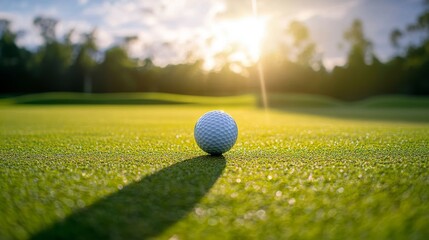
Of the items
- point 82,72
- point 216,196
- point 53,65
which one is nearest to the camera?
point 216,196

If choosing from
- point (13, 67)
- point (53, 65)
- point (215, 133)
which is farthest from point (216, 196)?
point (13, 67)

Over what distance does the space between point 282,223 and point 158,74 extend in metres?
58.3

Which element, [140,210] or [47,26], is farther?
[47,26]

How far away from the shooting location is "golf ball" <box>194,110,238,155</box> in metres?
4.16

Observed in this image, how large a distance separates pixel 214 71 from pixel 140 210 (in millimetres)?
59503

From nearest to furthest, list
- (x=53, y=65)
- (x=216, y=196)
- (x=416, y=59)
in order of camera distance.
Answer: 1. (x=216, y=196)
2. (x=416, y=59)
3. (x=53, y=65)

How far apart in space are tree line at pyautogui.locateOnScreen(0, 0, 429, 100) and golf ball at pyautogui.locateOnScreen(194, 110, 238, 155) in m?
45.9

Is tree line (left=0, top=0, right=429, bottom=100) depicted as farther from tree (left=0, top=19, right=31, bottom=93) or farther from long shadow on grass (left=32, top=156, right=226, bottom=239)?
long shadow on grass (left=32, top=156, right=226, bottom=239)

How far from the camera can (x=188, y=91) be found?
5778 cm

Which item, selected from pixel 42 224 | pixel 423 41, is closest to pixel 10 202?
pixel 42 224

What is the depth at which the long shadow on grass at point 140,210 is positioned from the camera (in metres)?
1.84

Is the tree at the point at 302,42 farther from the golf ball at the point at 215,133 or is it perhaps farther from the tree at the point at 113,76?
the golf ball at the point at 215,133

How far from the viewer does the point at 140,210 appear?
7.04 feet

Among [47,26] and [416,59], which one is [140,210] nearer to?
[416,59]
